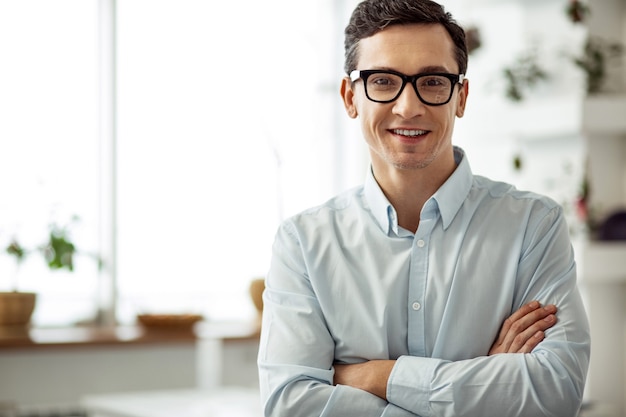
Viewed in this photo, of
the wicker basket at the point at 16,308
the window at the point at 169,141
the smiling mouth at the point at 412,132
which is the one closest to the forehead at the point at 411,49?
the smiling mouth at the point at 412,132

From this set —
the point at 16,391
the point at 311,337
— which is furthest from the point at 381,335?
the point at 16,391

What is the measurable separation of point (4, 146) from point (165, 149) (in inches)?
31.0

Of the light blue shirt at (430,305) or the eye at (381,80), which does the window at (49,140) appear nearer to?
the light blue shirt at (430,305)

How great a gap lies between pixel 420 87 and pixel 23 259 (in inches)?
112

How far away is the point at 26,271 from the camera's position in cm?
444

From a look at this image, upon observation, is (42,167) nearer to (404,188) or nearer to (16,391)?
(16,391)

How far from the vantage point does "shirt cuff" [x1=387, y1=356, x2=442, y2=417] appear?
1737 millimetres

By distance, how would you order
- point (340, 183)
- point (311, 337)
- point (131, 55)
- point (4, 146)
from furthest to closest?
point (340, 183) < point (131, 55) < point (4, 146) < point (311, 337)

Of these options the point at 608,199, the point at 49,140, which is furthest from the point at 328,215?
the point at 49,140

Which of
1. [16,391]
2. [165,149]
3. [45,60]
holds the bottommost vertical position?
[16,391]

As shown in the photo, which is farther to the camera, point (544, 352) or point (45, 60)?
point (45, 60)

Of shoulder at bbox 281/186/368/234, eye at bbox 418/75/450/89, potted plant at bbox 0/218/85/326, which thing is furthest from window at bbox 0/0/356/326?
eye at bbox 418/75/450/89

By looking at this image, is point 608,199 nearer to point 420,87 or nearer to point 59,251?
point 59,251

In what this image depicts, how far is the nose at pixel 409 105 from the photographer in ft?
5.74
